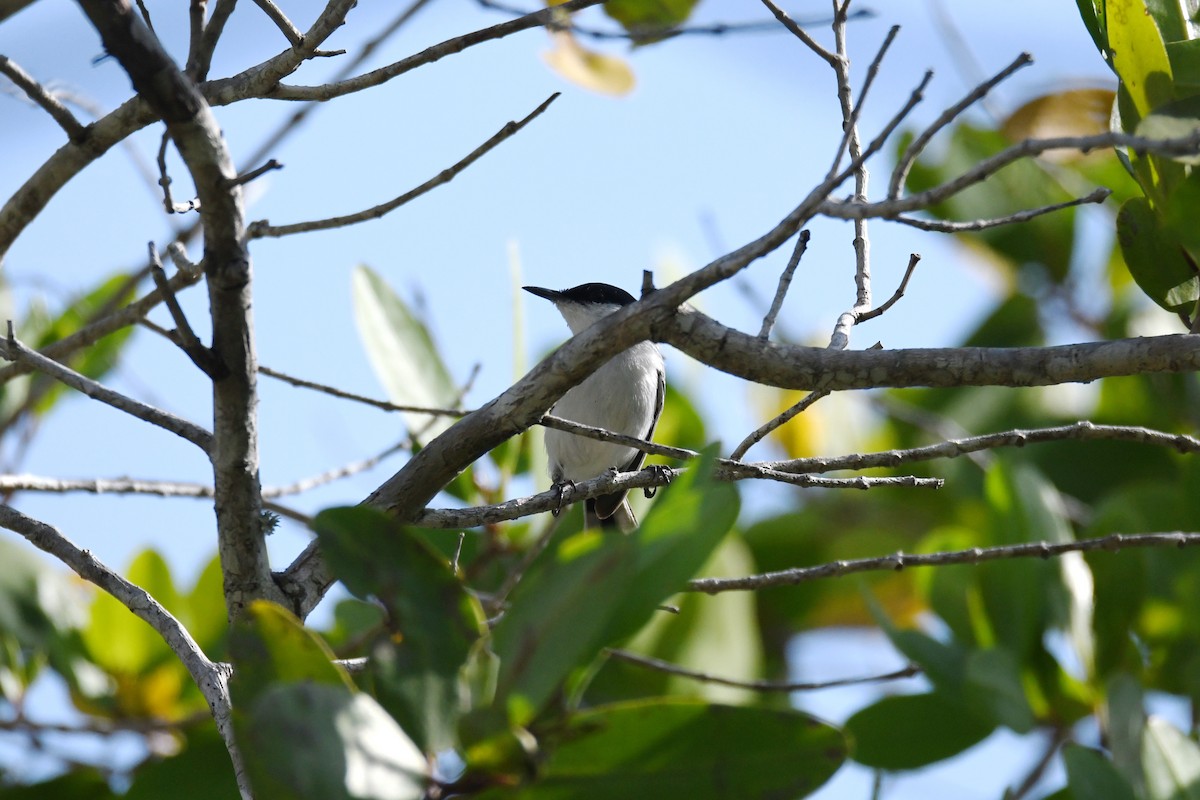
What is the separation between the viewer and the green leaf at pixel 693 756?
147 cm

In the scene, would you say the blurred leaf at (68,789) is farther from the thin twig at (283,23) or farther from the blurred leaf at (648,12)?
the blurred leaf at (648,12)

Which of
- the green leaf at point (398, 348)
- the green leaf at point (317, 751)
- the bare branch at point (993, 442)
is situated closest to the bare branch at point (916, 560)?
the bare branch at point (993, 442)

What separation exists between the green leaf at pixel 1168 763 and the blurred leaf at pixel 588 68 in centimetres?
229

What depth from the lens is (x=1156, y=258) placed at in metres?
2.31

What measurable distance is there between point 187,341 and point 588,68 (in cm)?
209

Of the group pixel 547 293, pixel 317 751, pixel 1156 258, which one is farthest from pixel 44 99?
pixel 547 293

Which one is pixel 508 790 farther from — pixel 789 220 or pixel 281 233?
pixel 281 233

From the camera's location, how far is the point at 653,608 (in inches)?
52.9

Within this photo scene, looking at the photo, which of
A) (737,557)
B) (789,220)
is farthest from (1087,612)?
(789,220)

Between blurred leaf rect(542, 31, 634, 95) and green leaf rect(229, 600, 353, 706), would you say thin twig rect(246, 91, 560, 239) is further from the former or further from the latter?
green leaf rect(229, 600, 353, 706)

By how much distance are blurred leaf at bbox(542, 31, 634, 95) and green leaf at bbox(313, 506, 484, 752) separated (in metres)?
2.31

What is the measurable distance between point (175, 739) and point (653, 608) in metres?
3.21

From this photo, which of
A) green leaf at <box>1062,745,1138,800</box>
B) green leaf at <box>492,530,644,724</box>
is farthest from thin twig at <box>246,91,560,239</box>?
green leaf at <box>1062,745,1138,800</box>

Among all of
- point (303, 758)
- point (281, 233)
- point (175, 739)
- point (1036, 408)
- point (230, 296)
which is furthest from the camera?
point (1036, 408)
